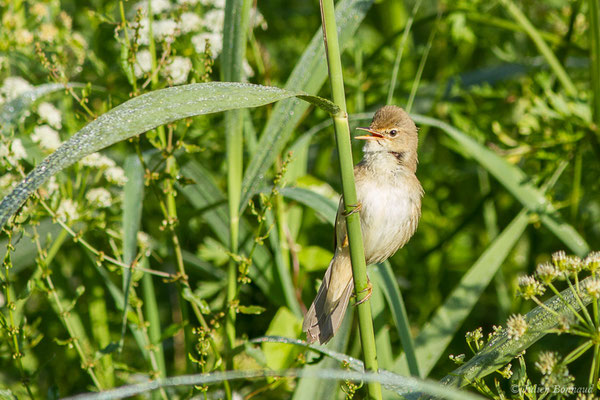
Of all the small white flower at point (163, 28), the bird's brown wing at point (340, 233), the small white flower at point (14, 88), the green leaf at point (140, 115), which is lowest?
the bird's brown wing at point (340, 233)

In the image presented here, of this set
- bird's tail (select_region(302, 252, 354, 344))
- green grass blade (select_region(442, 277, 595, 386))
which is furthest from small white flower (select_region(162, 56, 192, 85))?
green grass blade (select_region(442, 277, 595, 386))

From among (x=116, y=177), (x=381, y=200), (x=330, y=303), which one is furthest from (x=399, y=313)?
(x=116, y=177)

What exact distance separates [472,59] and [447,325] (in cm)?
256

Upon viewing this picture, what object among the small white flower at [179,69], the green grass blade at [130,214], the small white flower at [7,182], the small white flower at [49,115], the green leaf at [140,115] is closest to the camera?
the green leaf at [140,115]

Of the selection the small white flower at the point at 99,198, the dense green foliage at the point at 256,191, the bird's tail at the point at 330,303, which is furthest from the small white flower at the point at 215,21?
the bird's tail at the point at 330,303

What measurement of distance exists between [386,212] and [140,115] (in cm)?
Result: 109

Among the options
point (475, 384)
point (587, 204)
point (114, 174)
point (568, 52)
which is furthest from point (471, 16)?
point (475, 384)

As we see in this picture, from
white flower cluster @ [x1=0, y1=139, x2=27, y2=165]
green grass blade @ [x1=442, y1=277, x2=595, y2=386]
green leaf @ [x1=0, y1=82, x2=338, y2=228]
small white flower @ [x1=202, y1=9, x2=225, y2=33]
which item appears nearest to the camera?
green leaf @ [x1=0, y1=82, x2=338, y2=228]

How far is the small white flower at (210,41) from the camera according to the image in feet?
8.68

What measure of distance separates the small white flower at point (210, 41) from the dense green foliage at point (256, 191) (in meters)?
0.02

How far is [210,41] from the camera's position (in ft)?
8.76

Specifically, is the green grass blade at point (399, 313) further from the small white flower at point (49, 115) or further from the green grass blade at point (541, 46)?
the small white flower at point (49, 115)

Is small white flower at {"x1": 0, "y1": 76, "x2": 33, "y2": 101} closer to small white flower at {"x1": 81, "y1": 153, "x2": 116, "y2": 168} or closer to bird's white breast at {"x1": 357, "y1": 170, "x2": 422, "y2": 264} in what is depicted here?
small white flower at {"x1": 81, "y1": 153, "x2": 116, "y2": 168}

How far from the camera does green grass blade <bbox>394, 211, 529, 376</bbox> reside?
2451mm
